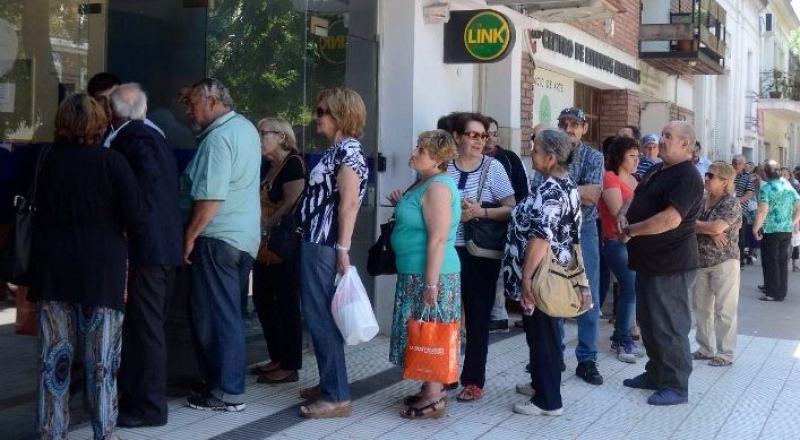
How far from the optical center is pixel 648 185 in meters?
6.50

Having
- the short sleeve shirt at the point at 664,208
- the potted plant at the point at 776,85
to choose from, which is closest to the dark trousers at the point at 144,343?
the short sleeve shirt at the point at 664,208

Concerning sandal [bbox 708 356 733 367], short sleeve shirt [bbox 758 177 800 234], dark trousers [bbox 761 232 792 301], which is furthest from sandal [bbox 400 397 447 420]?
dark trousers [bbox 761 232 792 301]

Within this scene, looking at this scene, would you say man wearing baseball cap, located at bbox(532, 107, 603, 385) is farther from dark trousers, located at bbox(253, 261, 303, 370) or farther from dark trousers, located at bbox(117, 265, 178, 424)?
dark trousers, located at bbox(117, 265, 178, 424)

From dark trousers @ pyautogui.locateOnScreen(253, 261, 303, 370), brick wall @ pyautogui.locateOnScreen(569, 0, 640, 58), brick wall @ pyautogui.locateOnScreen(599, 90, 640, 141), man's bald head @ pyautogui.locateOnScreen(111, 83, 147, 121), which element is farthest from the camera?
brick wall @ pyautogui.locateOnScreen(599, 90, 640, 141)

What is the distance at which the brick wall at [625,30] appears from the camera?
13908 millimetres

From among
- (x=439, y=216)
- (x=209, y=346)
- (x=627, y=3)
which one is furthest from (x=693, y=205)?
(x=627, y=3)

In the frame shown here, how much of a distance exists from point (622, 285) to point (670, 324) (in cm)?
139

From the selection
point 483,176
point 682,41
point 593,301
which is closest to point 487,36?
point 483,176

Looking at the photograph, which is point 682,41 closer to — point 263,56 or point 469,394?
point 263,56

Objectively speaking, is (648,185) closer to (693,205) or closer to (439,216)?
(693,205)

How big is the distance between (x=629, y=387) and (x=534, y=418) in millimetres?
1206

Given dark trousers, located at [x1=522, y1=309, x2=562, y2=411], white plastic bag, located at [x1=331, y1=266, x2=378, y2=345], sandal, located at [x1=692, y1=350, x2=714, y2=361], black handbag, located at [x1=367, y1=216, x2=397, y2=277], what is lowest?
sandal, located at [x1=692, y1=350, x2=714, y2=361]

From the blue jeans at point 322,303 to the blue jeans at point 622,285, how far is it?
2934 mm

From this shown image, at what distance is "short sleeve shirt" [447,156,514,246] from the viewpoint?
6246 mm
